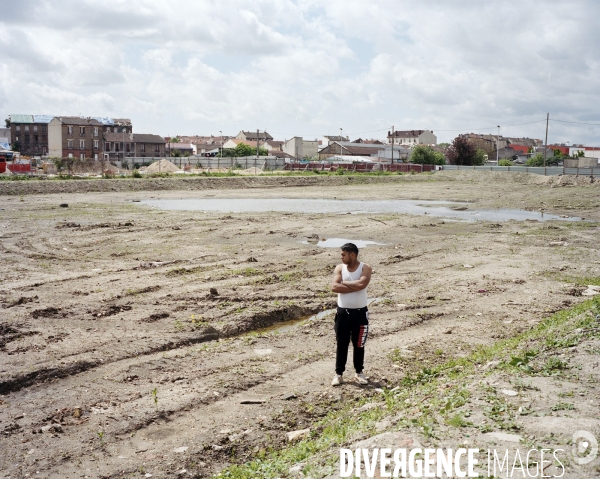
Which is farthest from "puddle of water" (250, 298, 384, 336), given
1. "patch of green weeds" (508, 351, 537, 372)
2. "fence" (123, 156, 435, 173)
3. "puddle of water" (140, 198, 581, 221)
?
"fence" (123, 156, 435, 173)

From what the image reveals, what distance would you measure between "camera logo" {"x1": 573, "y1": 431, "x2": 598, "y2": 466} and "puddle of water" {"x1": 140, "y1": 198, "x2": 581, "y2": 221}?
2536 cm

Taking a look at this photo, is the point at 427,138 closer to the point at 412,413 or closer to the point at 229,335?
the point at 229,335

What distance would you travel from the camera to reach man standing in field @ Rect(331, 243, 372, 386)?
8.00 meters

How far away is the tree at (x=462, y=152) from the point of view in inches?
3932

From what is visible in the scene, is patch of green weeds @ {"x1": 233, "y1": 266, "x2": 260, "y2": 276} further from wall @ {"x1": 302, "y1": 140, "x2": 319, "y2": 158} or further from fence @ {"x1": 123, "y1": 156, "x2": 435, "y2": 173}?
wall @ {"x1": 302, "y1": 140, "x2": 319, "y2": 158}

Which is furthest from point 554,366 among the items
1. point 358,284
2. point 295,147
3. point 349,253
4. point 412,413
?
point 295,147

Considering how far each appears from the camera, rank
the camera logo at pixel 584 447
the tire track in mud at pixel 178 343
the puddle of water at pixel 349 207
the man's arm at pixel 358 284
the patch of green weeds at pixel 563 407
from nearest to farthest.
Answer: the camera logo at pixel 584 447, the patch of green weeds at pixel 563 407, the man's arm at pixel 358 284, the tire track in mud at pixel 178 343, the puddle of water at pixel 349 207

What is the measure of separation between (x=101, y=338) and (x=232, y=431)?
3990 mm

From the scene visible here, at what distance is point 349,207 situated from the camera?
117 ft

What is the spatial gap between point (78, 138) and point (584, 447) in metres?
119

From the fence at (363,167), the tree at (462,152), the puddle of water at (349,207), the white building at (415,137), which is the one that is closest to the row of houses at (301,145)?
the white building at (415,137)

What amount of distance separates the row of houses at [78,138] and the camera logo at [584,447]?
11529cm

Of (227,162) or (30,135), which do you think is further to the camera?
(30,135)

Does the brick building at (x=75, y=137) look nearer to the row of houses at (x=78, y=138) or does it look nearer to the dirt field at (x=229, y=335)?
the row of houses at (x=78, y=138)
